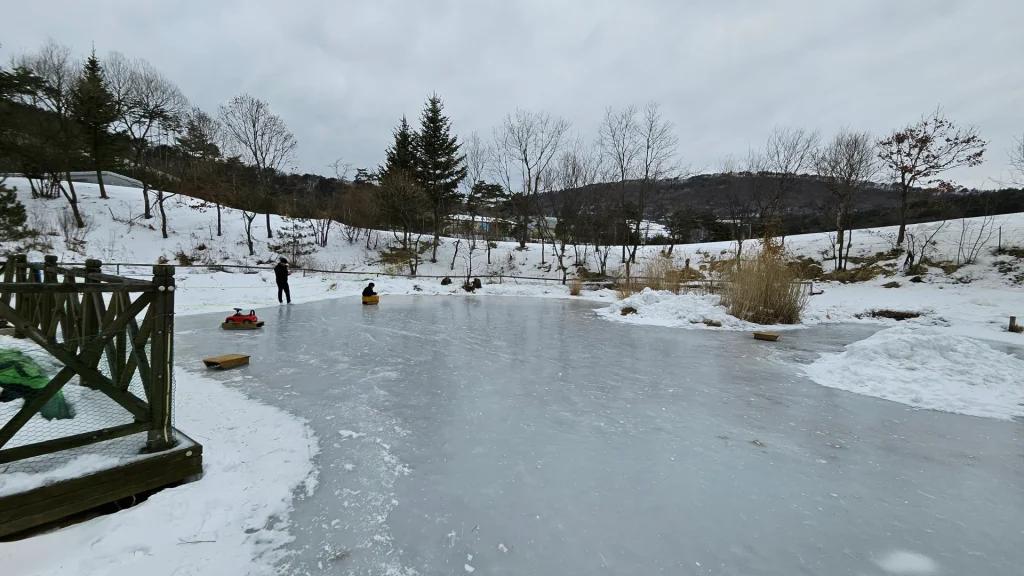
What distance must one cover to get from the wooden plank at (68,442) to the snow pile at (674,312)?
1012cm

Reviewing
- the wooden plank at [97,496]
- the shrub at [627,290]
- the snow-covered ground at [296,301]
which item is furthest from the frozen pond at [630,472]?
the shrub at [627,290]

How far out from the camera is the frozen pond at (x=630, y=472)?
2146 millimetres

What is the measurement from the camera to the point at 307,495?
8.68 feet

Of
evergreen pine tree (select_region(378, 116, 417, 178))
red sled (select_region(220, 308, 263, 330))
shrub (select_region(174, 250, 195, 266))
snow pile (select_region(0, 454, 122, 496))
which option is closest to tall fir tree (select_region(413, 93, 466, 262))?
evergreen pine tree (select_region(378, 116, 417, 178))

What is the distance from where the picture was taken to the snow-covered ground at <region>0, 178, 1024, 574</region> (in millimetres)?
2098

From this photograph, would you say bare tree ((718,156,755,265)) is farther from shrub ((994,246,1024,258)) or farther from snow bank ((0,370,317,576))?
snow bank ((0,370,317,576))

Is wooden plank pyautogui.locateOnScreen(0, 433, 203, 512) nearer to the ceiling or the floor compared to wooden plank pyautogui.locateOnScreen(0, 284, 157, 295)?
nearer to the floor

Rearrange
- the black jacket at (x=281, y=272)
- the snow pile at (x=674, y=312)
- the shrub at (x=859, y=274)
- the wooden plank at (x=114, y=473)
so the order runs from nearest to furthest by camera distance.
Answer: the wooden plank at (x=114, y=473)
the snow pile at (x=674, y=312)
the black jacket at (x=281, y=272)
the shrub at (x=859, y=274)

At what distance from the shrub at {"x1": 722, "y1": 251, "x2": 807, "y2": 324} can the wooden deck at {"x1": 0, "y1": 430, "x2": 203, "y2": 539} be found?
11.9 meters

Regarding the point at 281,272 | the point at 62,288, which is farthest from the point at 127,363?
the point at 281,272

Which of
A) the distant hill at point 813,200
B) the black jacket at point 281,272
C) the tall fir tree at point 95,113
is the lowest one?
the black jacket at point 281,272

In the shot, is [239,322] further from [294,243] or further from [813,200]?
[813,200]

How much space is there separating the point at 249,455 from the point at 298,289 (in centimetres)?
1568

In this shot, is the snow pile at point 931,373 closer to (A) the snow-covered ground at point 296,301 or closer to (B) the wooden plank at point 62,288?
(A) the snow-covered ground at point 296,301
